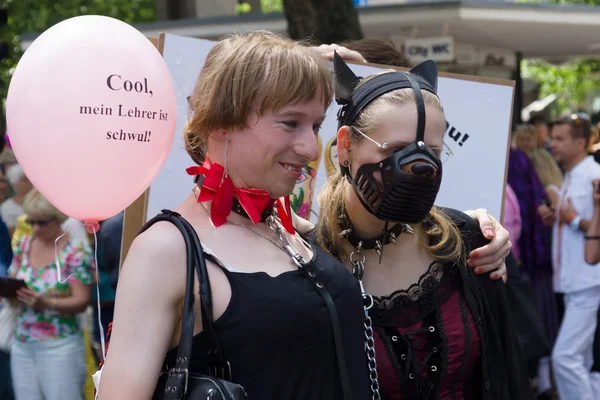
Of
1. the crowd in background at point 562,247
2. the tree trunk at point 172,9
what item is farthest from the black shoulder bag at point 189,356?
the tree trunk at point 172,9

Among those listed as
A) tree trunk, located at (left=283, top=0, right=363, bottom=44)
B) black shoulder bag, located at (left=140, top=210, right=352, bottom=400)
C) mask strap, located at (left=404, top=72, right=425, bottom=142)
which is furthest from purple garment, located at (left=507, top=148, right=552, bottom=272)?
black shoulder bag, located at (left=140, top=210, right=352, bottom=400)

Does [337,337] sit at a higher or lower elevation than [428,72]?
lower

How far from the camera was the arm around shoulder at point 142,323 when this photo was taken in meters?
1.72

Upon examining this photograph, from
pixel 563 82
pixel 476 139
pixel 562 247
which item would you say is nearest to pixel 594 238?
pixel 562 247

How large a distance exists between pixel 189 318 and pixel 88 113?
2.35 feet

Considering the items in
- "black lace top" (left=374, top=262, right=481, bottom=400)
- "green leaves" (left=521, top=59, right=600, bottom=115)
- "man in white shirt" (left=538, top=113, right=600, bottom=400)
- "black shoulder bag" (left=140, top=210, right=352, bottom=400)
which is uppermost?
"black shoulder bag" (left=140, top=210, right=352, bottom=400)

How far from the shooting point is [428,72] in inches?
99.5

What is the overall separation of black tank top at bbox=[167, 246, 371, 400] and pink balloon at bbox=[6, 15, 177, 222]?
1.91ft

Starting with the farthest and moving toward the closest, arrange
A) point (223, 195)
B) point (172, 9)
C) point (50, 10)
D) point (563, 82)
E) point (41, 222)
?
1. point (563, 82)
2. point (50, 10)
3. point (172, 9)
4. point (41, 222)
5. point (223, 195)

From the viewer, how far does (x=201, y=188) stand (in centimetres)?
198

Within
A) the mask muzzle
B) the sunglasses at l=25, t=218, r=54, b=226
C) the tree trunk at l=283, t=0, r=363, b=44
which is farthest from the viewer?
the tree trunk at l=283, t=0, r=363, b=44

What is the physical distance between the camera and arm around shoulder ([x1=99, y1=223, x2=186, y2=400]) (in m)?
1.72

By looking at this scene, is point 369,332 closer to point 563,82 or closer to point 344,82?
point 344,82

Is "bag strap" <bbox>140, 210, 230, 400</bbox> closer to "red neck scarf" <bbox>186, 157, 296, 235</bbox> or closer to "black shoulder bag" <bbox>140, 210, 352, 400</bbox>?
"black shoulder bag" <bbox>140, 210, 352, 400</bbox>
